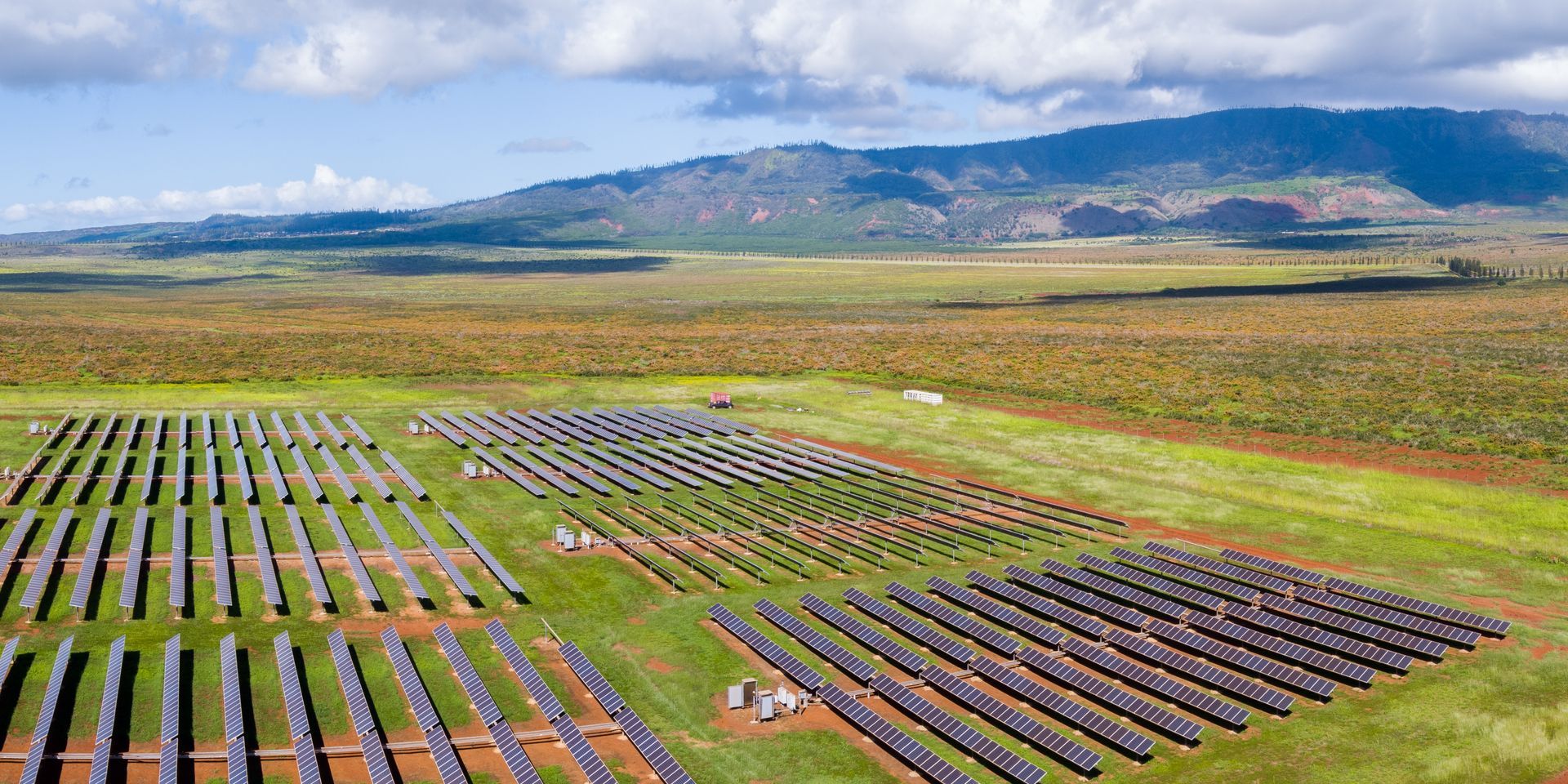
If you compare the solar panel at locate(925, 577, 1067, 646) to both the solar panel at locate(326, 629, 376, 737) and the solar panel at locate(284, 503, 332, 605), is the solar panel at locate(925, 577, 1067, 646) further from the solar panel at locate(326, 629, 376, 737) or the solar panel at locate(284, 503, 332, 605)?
the solar panel at locate(284, 503, 332, 605)

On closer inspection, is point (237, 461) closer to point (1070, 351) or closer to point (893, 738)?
point (893, 738)

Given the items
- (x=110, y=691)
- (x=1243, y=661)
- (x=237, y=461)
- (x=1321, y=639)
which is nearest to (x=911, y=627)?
(x=1243, y=661)

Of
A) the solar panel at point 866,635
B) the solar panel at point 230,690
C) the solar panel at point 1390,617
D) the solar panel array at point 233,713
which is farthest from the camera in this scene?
the solar panel at point 1390,617

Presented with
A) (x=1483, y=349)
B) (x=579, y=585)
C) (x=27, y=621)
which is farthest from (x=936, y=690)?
(x=1483, y=349)

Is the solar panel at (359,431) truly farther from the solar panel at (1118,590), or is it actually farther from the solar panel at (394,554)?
the solar panel at (1118,590)

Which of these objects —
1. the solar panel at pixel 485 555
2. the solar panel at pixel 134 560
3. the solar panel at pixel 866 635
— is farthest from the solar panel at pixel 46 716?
the solar panel at pixel 866 635

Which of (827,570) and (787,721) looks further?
(827,570)

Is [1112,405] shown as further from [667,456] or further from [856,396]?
[667,456]

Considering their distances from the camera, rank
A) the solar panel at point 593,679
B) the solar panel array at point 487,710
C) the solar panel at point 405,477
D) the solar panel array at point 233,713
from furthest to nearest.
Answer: the solar panel at point 405,477 < the solar panel at point 593,679 < the solar panel array at point 487,710 < the solar panel array at point 233,713
